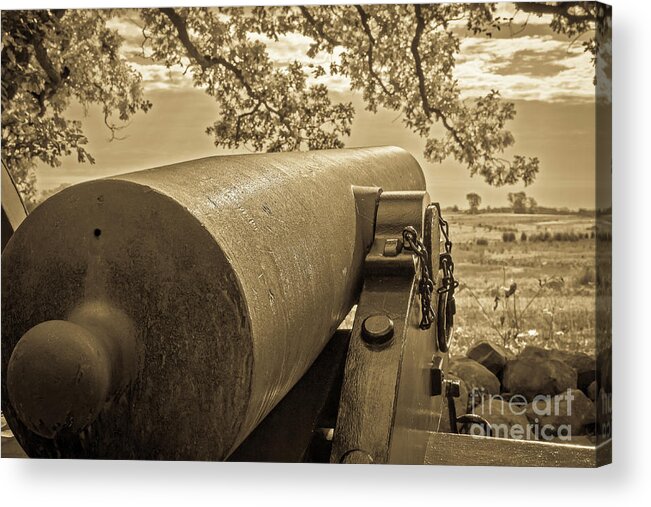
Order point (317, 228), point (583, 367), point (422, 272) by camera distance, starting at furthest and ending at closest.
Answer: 1. point (583, 367)
2. point (422, 272)
3. point (317, 228)

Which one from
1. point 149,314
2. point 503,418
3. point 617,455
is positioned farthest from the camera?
point 503,418

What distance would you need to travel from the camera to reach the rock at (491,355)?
354cm

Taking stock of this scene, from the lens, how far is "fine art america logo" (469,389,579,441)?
339cm

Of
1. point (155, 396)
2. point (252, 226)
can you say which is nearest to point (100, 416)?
point (155, 396)

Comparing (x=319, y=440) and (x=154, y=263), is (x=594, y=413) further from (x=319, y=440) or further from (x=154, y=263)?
(x=154, y=263)

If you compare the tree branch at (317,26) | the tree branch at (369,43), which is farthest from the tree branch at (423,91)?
the tree branch at (317,26)

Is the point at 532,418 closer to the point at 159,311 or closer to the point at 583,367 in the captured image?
the point at 583,367

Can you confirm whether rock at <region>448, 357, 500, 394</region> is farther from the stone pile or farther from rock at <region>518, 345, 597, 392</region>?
rock at <region>518, 345, 597, 392</region>

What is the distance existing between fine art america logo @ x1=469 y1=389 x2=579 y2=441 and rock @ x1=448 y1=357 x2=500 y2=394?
66mm

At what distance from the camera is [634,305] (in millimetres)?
3135

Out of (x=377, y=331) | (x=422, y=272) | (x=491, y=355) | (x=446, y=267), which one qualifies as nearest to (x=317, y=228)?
(x=377, y=331)

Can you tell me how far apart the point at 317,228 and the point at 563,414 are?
56.5 inches

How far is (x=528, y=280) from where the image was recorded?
354 cm

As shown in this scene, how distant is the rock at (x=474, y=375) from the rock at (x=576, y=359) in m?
0.17
